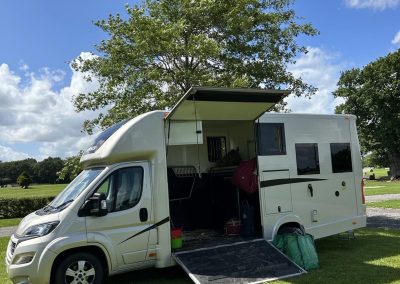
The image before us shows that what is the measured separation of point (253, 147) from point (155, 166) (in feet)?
9.30

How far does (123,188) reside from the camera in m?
7.70

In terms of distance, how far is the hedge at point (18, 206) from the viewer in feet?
84.6

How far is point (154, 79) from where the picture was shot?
14000 millimetres

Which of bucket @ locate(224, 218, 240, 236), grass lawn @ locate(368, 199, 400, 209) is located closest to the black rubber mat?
bucket @ locate(224, 218, 240, 236)

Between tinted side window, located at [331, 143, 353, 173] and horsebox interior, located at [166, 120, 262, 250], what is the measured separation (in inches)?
76.6

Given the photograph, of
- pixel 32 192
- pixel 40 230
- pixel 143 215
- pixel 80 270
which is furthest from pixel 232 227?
pixel 32 192

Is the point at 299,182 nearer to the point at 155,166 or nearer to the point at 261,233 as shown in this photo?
→ the point at 261,233

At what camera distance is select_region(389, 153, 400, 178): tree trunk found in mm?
52028

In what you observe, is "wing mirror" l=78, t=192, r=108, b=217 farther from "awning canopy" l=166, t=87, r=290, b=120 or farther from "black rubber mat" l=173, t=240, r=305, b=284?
"awning canopy" l=166, t=87, r=290, b=120

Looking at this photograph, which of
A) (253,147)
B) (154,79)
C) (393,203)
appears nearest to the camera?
(253,147)

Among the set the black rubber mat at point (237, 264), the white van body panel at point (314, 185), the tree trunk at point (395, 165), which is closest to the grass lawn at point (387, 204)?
the white van body panel at point (314, 185)

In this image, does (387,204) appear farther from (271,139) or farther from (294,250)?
(294,250)

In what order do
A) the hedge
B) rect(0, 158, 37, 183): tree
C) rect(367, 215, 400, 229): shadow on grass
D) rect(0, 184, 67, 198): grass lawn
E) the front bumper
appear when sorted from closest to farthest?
the front bumper
rect(367, 215, 400, 229): shadow on grass
the hedge
rect(0, 184, 67, 198): grass lawn
rect(0, 158, 37, 183): tree

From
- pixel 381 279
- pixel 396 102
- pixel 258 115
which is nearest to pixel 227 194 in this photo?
pixel 258 115
